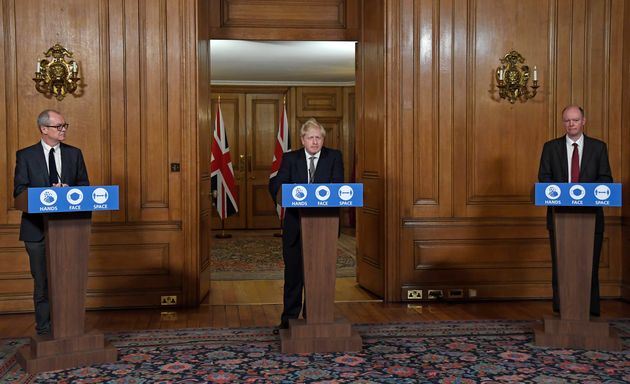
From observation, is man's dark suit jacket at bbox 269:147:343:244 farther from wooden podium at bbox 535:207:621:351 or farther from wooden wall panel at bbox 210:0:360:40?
wooden wall panel at bbox 210:0:360:40

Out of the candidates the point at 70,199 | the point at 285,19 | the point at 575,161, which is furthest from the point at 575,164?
the point at 70,199

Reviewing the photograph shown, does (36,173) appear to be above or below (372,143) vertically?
below

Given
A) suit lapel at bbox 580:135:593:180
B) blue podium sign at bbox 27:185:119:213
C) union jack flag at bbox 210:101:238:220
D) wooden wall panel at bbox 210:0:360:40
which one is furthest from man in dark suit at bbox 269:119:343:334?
union jack flag at bbox 210:101:238:220

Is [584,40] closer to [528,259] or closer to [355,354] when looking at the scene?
[528,259]

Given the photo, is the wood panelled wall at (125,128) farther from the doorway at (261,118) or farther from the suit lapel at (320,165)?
the doorway at (261,118)

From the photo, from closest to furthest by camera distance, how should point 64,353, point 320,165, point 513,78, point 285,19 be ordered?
point 64,353
point 320,165
point 513,78
point 285,19

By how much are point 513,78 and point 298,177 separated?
2445 mm

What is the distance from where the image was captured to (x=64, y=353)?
Result: 4.51 m

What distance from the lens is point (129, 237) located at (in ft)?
20.6

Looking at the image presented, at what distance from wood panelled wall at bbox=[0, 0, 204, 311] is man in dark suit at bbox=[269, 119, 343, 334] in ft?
4.71

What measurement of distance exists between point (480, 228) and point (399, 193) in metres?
0.75

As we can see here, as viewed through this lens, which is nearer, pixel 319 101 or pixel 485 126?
pixel 485 126

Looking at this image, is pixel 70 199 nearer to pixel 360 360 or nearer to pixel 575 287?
pixel 360 360

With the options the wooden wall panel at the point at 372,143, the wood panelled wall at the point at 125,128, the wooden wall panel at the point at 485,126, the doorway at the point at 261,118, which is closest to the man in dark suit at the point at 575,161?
the wooden wall panel at the point at 485,126
